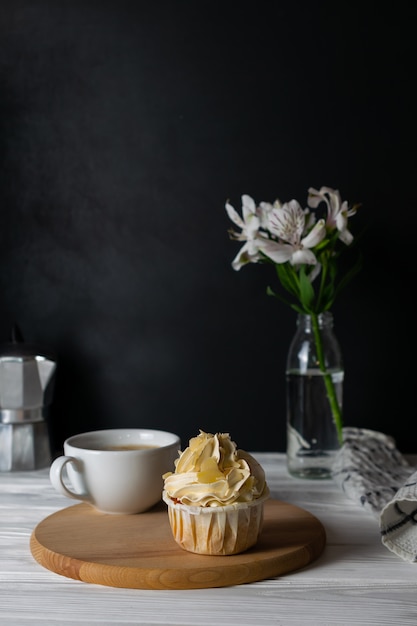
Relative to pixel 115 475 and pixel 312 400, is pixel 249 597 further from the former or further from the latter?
pixel 312 400

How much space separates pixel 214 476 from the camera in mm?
893

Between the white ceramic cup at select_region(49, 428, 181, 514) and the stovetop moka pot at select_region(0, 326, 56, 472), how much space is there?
0.34 meters

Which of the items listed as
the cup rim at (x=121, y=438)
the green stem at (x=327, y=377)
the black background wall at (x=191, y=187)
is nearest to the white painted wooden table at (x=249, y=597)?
the cup rim at (x=121, y=438)

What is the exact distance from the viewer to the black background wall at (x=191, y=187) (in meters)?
1.47

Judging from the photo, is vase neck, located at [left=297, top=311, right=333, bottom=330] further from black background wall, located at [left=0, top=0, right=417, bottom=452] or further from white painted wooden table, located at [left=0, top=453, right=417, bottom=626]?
white painted wooden table, located at [left=0, top=453, right=417, bottom=626]

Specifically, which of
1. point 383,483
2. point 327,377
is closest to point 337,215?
point 327,377

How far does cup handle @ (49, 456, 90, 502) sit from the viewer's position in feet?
3.20

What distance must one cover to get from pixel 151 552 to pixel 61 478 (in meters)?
0.16

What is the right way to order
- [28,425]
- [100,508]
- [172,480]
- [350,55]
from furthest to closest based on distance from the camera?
[350,55]
[28,425]
[100,508]
[172,480]

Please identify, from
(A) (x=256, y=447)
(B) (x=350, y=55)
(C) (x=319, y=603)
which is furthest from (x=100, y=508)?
(B) (x=350, y=55)

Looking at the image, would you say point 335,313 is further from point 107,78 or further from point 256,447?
point 107,78

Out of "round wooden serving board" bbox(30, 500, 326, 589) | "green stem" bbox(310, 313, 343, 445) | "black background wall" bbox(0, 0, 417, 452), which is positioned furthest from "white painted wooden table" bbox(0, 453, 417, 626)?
"black background wall" bbox(0, 0, 417, 452)

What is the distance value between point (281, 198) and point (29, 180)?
0.47 meters

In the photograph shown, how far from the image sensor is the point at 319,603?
80 cm
